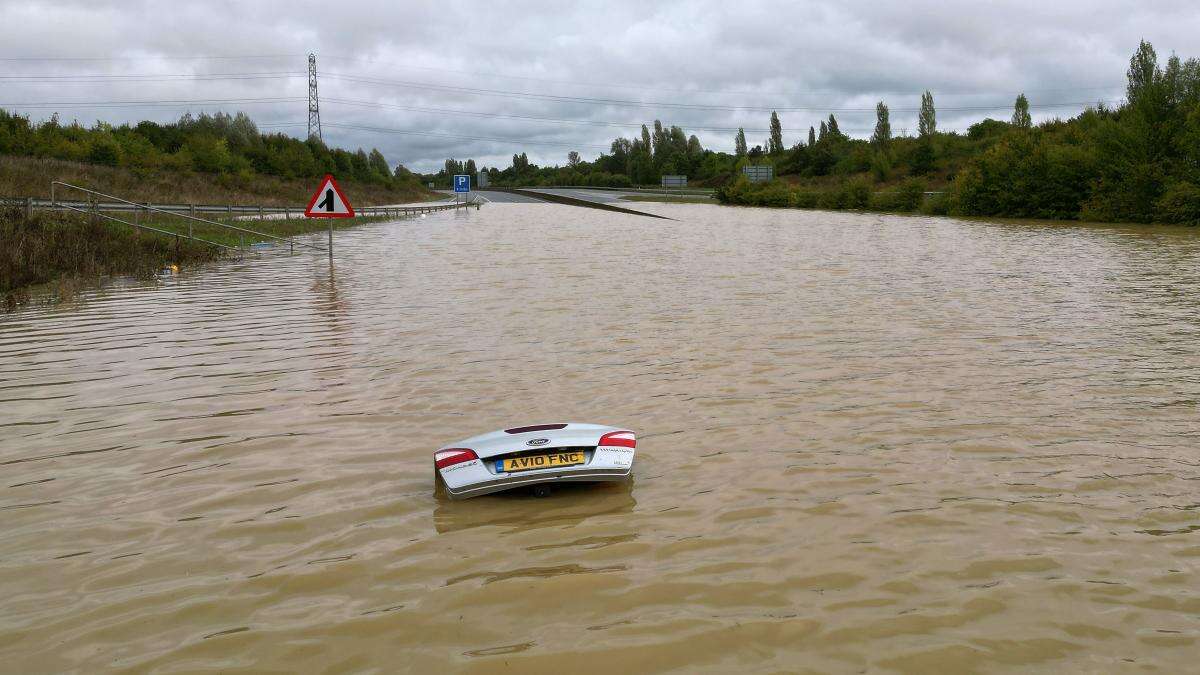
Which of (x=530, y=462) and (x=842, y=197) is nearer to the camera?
(x=530, y=462)

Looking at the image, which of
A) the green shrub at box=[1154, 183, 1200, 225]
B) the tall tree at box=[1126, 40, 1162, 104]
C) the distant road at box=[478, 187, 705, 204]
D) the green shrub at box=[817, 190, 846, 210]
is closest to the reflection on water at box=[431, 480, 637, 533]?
the green shrub at box=[1154, 183, 1200, 225]

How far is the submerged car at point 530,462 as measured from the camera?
19.5 ft

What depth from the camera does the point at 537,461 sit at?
606cm

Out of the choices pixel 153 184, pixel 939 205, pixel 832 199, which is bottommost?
pixel 939 205

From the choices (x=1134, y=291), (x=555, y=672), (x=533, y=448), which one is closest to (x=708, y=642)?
(x=555, y=672)

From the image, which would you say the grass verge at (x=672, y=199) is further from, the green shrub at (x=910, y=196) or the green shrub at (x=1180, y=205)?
the green shrub at (x=1180, y=205)

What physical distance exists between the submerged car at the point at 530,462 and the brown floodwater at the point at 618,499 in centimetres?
18

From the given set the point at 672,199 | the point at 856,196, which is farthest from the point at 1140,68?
the point at 672,199

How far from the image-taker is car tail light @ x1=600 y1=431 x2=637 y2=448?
20.4ft

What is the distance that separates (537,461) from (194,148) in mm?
81409

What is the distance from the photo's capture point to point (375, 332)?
13133 millimetres

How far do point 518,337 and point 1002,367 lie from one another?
617 centimetres

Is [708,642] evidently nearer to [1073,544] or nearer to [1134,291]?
[1073,544]

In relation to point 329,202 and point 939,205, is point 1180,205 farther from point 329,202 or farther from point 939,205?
point 329,202
